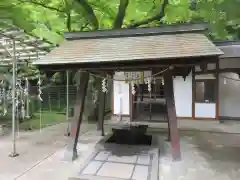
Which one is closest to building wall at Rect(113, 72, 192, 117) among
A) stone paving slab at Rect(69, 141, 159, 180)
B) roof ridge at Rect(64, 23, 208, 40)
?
stone paving slab at Rect(69, 141, 159, 180)

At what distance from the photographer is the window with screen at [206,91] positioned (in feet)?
33.6

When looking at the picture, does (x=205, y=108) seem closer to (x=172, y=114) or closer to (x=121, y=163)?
(x=172, y=114)

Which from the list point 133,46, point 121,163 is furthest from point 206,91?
point 121,163

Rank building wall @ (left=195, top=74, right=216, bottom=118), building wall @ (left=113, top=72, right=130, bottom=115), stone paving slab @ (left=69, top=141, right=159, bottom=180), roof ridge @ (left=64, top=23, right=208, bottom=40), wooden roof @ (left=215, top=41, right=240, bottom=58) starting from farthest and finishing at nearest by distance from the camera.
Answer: building wall @ (left=113, top=72, right=130, bottom=115), building wall @ (left=195, top=74, right=216, bottom=118), wooden roof @ (left=215, top=41, right=240, bottom=58), roof ridge @ (left=64, top=23, right=208, bottom=40), stone paving slab @ (left=69, top=141, right=159, bottom=180)

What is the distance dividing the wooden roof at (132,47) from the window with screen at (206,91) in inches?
251

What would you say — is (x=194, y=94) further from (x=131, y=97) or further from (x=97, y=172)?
(x=97, y=172)

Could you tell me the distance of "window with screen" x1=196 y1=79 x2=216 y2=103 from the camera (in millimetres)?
10242

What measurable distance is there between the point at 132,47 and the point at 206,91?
7344mm

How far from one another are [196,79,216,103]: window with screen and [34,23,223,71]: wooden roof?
638 centimetres

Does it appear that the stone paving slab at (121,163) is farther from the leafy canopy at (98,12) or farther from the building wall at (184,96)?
the building wall at (184,96)

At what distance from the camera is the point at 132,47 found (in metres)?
4.36

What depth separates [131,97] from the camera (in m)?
10.6

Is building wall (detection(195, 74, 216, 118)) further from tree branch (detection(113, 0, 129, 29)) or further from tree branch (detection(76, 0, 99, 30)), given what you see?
tree branch (detection(76, 0, 99, 30))

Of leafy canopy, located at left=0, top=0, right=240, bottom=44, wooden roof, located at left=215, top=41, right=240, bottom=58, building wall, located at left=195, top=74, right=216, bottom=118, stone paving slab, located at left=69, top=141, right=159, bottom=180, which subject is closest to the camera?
stone paving slab, located at left=69, top=141, right=159, bottom=180
